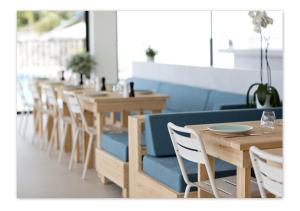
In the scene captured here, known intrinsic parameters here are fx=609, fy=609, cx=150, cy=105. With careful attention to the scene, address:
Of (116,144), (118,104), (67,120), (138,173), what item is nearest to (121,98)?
(118,104)

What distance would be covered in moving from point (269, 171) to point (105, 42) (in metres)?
6.41

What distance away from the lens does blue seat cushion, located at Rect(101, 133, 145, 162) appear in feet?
13.6

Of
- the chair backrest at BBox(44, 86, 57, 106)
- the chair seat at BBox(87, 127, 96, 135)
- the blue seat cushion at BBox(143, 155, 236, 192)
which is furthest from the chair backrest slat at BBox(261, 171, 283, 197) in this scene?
the chair backrest at BBox(44, 86, 57, 106)

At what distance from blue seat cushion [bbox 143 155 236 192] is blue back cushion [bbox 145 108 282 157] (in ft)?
0.21

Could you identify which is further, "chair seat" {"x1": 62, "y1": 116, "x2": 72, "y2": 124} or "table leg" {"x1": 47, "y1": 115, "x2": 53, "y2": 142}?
"table leg" {"x1": 47, "y1": 115, "x2": 53, "y2": 142}

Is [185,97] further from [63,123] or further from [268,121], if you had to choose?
[268,121]

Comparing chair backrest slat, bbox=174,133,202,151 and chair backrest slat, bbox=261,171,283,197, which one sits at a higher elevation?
chair backrest slat, bbox=174,133,202,151

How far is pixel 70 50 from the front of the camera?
1023 centimetres

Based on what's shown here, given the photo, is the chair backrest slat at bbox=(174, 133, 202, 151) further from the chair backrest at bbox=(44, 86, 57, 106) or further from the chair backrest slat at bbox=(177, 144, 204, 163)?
the chair backrest at bbox=(44, 86, 57, 106)

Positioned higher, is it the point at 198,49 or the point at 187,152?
the point at 198,49
